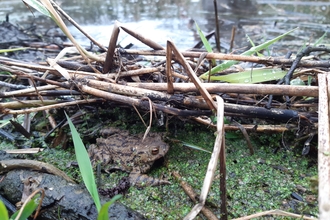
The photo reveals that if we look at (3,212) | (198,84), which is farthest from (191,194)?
(3,212)

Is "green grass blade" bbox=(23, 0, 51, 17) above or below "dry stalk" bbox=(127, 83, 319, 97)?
above

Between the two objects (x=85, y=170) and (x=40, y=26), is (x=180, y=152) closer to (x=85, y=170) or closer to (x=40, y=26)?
(x=85, y=170)

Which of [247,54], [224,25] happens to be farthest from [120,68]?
[224,25]

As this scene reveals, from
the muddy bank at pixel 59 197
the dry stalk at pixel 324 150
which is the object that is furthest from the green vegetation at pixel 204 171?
the dry stalk at pixel 324 150

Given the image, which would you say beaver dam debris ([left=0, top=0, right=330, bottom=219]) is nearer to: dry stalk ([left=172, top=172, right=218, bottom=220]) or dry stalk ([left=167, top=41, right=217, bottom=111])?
dry stalk ([left=167, top=41, right=217, bottom=111])

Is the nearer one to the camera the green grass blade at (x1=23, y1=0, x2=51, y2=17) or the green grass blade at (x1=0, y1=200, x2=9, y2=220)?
the green grass blade at (x1=0, y1=200, x2=9, y2=220)

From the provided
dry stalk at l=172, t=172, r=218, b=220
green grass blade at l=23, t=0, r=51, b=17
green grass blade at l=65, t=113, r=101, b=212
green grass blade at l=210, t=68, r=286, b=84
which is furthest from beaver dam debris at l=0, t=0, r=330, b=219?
green grass blade at l=65, t=113, r=101, b=212
